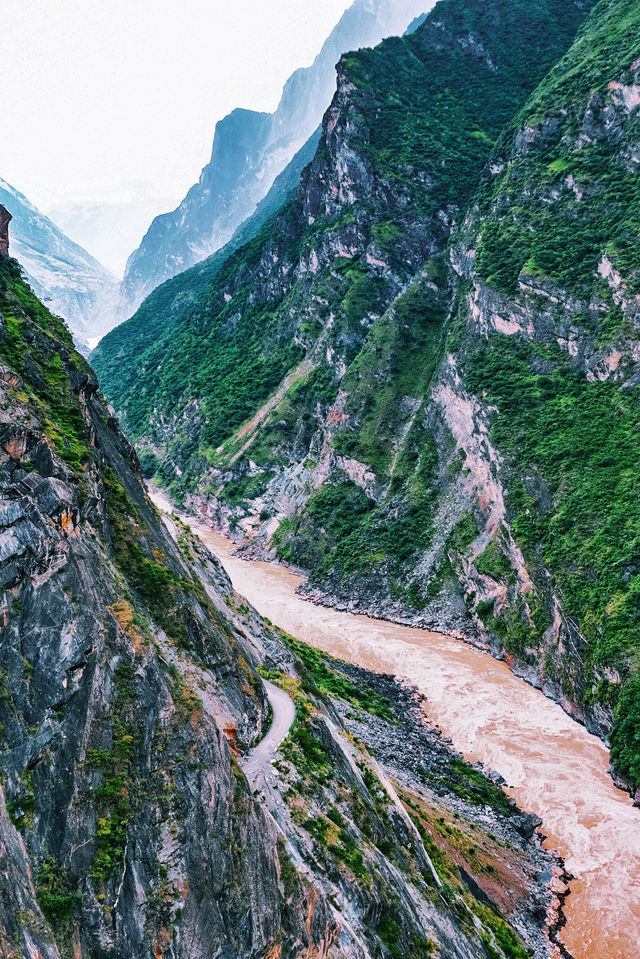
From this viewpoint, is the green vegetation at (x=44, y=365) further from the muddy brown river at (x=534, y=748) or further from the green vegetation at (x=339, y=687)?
the muddy brown river at (x=534, y=748)

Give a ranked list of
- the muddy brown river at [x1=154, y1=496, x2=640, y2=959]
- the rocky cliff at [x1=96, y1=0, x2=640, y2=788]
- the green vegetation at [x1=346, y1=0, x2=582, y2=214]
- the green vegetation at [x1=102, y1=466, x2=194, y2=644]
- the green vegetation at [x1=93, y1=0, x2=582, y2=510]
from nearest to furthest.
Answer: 1. the green vegetation at [x1=102, y1=466, x2=194, y2=644]
2. the muddy brown river at [x1=154, y1=496, x2=640, y2=959]
3. the rocky cliff at [x1=96, y1=0, x2=640, y2=788]
4. the green vegetation at [x1=93, y1=0, x2=582, y2=510]
5. the green vegetation at [x1=346, y1=0, x2=582, y2=214]

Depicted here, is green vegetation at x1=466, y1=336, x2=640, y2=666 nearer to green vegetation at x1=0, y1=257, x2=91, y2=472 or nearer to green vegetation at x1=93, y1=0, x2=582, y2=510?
green vegetation at x1=93, y1=0, x2=582, y2=510

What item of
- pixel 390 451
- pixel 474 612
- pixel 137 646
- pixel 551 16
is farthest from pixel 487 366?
pixel 551 16

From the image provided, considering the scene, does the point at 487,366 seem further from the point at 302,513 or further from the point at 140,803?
the point at 140,803

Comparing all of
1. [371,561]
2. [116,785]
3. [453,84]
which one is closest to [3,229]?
[116,785]

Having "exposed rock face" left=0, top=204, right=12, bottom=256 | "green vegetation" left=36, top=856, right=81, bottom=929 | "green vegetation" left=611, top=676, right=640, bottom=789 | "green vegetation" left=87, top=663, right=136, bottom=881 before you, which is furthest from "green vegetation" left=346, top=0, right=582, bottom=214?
"green vegetation" left=36, top=856, right=81, bottom=929

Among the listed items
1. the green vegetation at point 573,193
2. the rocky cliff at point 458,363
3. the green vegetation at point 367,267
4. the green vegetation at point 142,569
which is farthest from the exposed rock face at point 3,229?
the green vegetation at point 367,267
